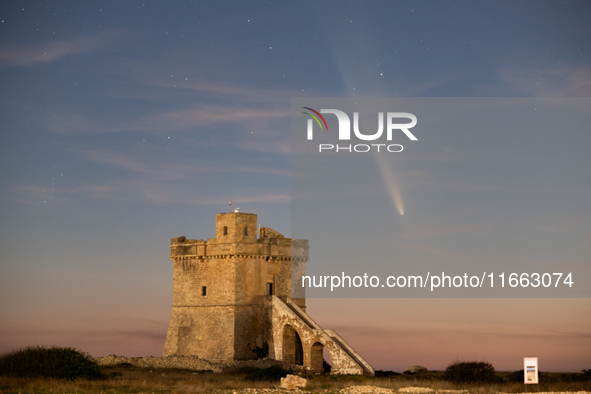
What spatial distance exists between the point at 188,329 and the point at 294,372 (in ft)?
29.1

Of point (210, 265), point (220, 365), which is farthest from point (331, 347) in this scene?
point (210, 265)

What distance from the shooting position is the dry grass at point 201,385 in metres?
33.7

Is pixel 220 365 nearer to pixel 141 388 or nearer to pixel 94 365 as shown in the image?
pixel 94 365

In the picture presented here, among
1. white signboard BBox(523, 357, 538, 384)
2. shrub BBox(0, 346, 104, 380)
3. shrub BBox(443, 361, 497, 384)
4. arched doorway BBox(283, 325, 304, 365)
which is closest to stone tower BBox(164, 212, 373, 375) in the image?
arched doorway BBox(283, 325, 304, 365)

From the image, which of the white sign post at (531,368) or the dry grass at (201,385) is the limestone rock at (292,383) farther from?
the white sign post at (531,368)

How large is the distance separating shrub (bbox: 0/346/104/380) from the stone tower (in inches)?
437

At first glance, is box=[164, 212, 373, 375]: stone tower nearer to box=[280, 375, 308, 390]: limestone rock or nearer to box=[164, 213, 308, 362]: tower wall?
box=[164, 213, 308, 362]: tower wall

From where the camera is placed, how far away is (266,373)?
149 feet

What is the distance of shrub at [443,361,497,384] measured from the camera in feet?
139

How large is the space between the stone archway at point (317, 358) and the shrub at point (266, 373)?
2589mm

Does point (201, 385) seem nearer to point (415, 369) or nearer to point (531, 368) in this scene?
point (531, 368)

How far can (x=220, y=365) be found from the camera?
48344mm

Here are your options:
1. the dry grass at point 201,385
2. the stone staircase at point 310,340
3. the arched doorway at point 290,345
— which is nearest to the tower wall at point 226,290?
the stone staircase at point 310,340

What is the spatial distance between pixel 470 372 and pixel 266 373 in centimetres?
1145
